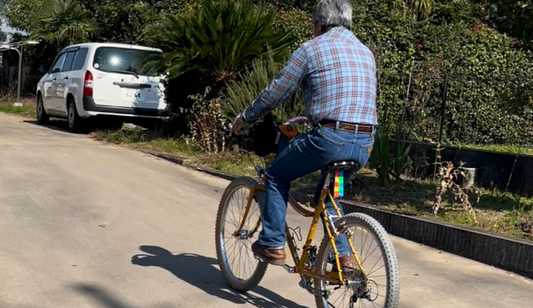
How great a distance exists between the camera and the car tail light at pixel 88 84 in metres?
12.3

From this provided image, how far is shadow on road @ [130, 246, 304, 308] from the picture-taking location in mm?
4480

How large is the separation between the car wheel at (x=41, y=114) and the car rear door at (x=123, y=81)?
340 cm

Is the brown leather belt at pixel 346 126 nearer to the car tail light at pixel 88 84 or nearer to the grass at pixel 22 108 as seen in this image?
the car tail light at pixel 88 84

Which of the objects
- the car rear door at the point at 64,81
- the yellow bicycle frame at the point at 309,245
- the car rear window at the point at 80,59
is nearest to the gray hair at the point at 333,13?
the yellow bicycle frame at the point at 309,245

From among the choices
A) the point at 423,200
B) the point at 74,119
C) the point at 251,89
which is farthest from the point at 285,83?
the point at 74,119

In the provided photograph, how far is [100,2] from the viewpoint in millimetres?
19734

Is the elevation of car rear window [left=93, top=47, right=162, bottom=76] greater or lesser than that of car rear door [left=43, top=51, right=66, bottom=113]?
greater

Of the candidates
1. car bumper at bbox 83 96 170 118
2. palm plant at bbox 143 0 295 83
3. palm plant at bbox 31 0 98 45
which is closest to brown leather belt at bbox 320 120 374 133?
palm plant at bbox 143 0 295 83

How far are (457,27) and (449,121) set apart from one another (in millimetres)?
2348

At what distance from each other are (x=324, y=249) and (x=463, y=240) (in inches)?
96.4

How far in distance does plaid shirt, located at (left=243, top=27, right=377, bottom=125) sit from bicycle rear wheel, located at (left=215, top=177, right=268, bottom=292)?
82 cm

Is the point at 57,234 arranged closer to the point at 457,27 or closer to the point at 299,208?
the point at 299,208

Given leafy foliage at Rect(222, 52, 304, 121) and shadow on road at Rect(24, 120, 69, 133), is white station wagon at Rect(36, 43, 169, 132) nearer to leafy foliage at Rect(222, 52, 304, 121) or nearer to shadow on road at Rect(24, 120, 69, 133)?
shadow on road at Rect(24, 120, 69, 133)

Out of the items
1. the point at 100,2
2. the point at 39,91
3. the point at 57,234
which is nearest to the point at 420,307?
the point at 57,234
